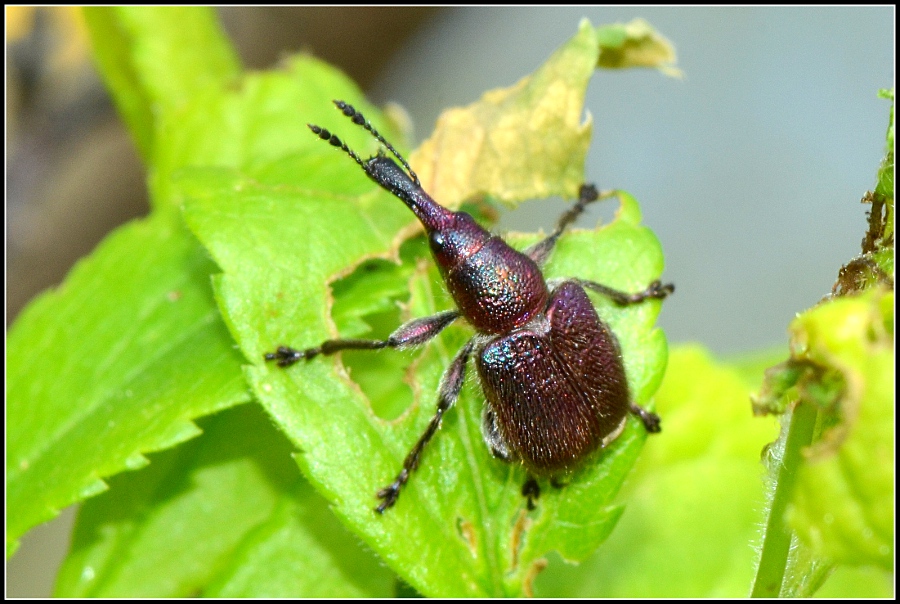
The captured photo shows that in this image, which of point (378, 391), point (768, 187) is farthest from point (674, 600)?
point (768, 187)

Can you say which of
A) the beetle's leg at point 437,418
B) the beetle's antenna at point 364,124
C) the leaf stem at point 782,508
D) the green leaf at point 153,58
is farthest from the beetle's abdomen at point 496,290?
the green leaf at point 153,58

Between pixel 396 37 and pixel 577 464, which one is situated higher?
pixel 396 37

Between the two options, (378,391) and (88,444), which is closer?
(88,444)

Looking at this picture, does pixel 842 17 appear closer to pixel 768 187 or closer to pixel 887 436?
pixel 768 187

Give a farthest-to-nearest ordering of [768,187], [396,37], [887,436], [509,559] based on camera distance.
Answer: [396,37] → [768,187] → [509,559] → [887,436]

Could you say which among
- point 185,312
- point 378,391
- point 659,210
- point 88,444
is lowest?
point 659,210

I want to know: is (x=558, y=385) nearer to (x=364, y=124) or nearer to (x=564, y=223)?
(x=564, y=223)

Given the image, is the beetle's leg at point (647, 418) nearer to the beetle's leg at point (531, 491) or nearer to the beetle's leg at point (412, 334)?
the beetle's leg at point (531, 491)
